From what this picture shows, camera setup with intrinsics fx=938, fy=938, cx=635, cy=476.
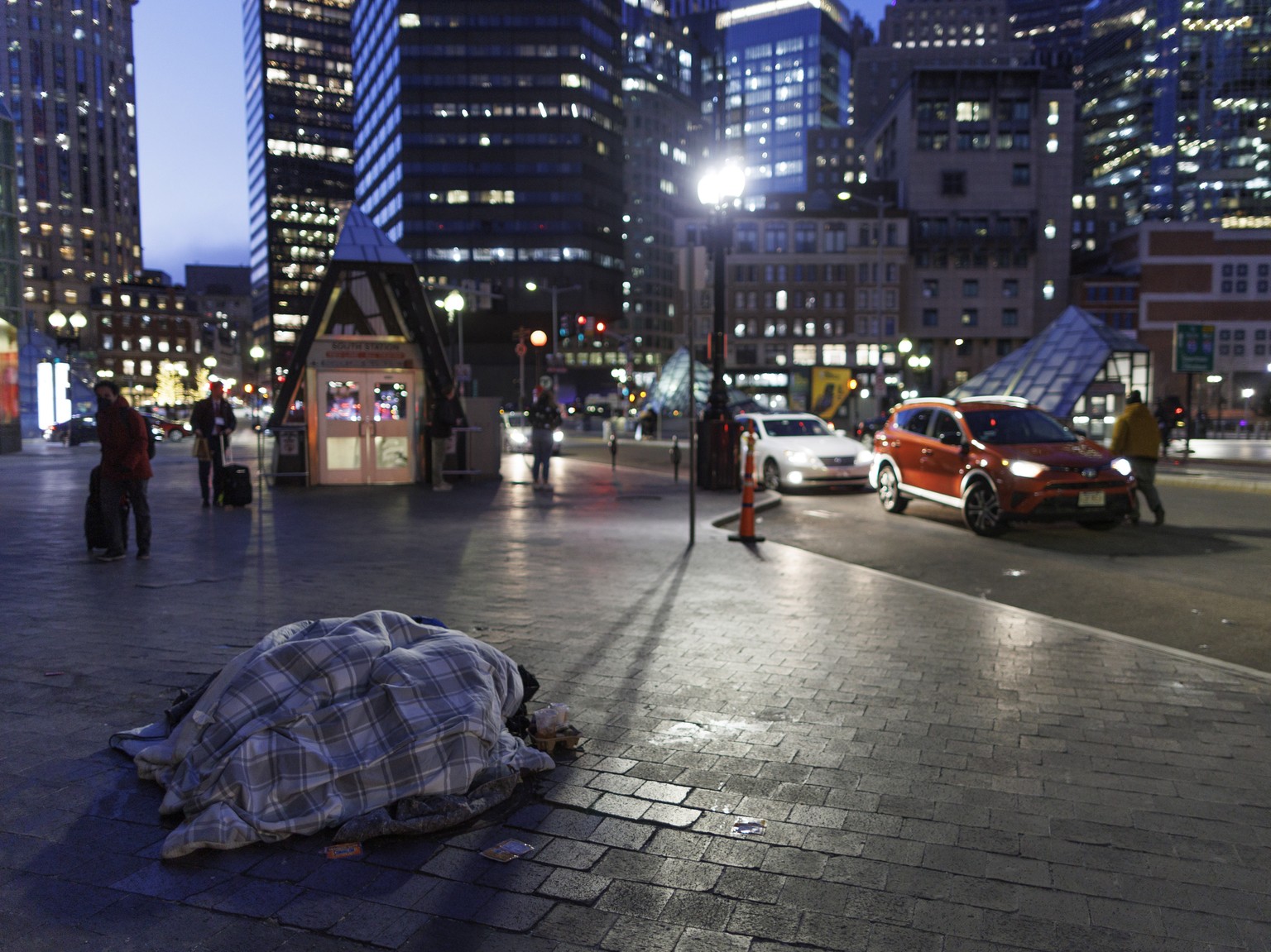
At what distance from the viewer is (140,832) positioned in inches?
143

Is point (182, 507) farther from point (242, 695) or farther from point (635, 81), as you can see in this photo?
point (635, 81)

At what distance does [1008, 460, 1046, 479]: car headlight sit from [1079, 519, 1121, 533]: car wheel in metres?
1.28

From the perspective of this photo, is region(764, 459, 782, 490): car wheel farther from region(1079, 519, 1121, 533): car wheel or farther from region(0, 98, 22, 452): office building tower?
region(0, 98, 22, 452): office building tower

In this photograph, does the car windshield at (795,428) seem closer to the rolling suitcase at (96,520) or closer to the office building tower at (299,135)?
the rolling suitcase at (96,520)

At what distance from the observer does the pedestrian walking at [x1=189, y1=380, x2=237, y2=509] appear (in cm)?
1545

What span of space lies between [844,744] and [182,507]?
14107mm

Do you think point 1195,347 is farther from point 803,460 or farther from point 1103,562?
point 1103,562

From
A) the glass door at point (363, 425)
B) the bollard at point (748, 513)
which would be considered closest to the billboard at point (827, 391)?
the glass door at point (363, 425)

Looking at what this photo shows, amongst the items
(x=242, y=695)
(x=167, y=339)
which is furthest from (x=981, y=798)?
(x=167, y=339)

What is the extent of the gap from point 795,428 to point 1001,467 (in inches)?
322

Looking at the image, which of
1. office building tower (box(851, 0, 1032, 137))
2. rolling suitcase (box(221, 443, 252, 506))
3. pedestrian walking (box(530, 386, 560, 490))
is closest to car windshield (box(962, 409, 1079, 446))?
pedestrian walking (box(530, 386, 560, 490))

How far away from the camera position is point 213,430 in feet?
52.0

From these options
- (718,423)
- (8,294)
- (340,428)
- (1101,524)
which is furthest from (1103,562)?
(8,294)

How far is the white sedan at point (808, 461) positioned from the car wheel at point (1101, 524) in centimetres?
577
